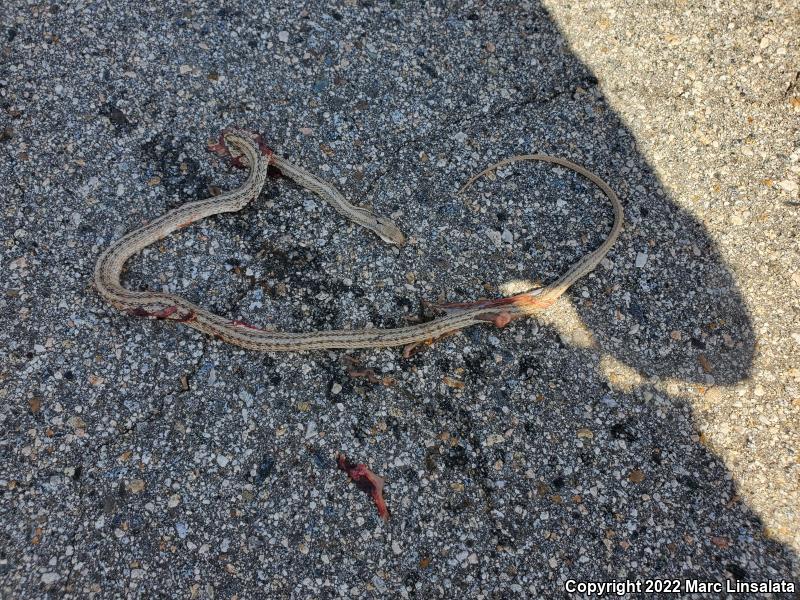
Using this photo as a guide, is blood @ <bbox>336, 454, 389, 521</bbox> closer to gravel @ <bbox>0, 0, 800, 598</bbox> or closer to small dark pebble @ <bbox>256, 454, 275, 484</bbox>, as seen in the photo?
gravel @ <bbox>0, 0, 800, 598</bbox>

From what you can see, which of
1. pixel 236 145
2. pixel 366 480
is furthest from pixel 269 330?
pixel 236 145

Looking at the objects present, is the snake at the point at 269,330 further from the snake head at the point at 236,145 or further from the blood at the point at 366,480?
the blood at the point at 366,480

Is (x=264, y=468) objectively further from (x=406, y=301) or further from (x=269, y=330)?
(x=406, y=301)

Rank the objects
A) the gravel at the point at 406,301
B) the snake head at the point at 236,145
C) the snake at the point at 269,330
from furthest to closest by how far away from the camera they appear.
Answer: the snake head at the point at 236,145 < the snake at the point at 269,330 < the gravel at the point at 406,301

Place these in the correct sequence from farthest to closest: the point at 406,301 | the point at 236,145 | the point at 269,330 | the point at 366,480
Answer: the point at 236,145, the point at 406,301, the point at 269,330, the point at 366,480

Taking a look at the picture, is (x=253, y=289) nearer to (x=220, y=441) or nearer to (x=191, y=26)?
(x=220, y=441)

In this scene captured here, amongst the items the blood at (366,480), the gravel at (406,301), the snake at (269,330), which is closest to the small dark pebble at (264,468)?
the gravel at (406,301)

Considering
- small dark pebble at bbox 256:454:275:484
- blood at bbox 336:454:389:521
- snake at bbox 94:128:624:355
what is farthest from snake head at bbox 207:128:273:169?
blood at bbox 336:454:389:521
